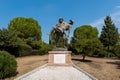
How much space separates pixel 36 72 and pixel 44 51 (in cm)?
2227

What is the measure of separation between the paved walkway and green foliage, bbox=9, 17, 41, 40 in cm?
2460

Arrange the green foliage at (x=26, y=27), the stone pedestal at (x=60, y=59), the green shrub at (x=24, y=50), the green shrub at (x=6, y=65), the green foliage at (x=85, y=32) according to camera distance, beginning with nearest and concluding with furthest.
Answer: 1. the green shrub at (x=6, y=65)
2. the stone pedestal at (x=60, y=59)
3. the green shrub at (x=24, y=50)
4. the green foliage at (x=26, y=27)
5. the green foliage at (x=85, y=32)

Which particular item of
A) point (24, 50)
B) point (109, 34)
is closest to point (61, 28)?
point (24, 50)

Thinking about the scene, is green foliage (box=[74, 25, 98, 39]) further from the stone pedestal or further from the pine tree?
the stone pedestal

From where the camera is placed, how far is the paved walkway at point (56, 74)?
44.9ft

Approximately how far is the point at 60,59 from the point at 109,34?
2606 centimetres

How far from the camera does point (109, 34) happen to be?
4081 centimetres

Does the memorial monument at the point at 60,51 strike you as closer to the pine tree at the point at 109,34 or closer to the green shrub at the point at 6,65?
the green shrub at the point at 6,65

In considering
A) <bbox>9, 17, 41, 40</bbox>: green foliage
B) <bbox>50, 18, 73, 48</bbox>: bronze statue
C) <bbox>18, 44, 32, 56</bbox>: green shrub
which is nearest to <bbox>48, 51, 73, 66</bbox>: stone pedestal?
<bbox>50, 18, 73, 48</bbox>: bronze statue

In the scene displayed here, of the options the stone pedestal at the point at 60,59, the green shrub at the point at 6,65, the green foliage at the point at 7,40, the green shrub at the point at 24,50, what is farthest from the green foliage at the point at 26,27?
the green shrub at the point at 6,65

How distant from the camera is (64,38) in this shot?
57.9 feet

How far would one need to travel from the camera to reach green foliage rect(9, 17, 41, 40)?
39969 millimetres

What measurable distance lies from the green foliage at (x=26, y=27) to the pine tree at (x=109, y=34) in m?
12.9

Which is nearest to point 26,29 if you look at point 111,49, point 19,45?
point 19,45
